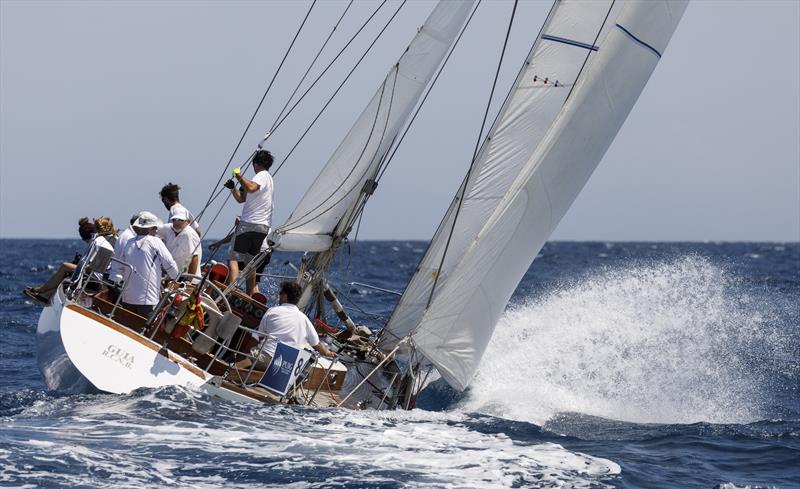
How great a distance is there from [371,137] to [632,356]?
719 centimetres

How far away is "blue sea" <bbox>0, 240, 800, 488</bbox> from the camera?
8.74 m

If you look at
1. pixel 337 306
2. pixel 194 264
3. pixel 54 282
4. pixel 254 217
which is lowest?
pixel 54 282

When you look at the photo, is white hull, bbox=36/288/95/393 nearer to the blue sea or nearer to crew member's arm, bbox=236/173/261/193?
the blue sea

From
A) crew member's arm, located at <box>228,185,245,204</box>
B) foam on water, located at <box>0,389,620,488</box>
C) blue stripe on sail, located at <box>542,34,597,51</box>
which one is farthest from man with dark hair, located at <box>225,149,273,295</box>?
blue stripe on sail, located at <box>542,34,597,51</box>

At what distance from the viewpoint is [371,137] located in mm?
12539

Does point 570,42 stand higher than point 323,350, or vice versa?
point 570,42

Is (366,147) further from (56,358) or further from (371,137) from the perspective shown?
(56,358)

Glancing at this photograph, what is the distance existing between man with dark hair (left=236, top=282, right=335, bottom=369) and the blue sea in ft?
2.01

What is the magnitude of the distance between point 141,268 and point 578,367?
7603 millimetres

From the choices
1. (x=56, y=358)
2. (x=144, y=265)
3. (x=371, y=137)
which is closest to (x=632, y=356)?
(x=371, y=137)

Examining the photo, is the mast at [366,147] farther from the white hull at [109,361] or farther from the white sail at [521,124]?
the white hull at [109,361]

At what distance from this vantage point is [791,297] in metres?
29.9

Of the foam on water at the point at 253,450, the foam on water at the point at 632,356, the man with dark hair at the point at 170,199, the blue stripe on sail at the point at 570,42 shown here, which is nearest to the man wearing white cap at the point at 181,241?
the man with dark hair at the point at 170,199

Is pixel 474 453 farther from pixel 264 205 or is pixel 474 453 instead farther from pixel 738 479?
pixel 264 205
